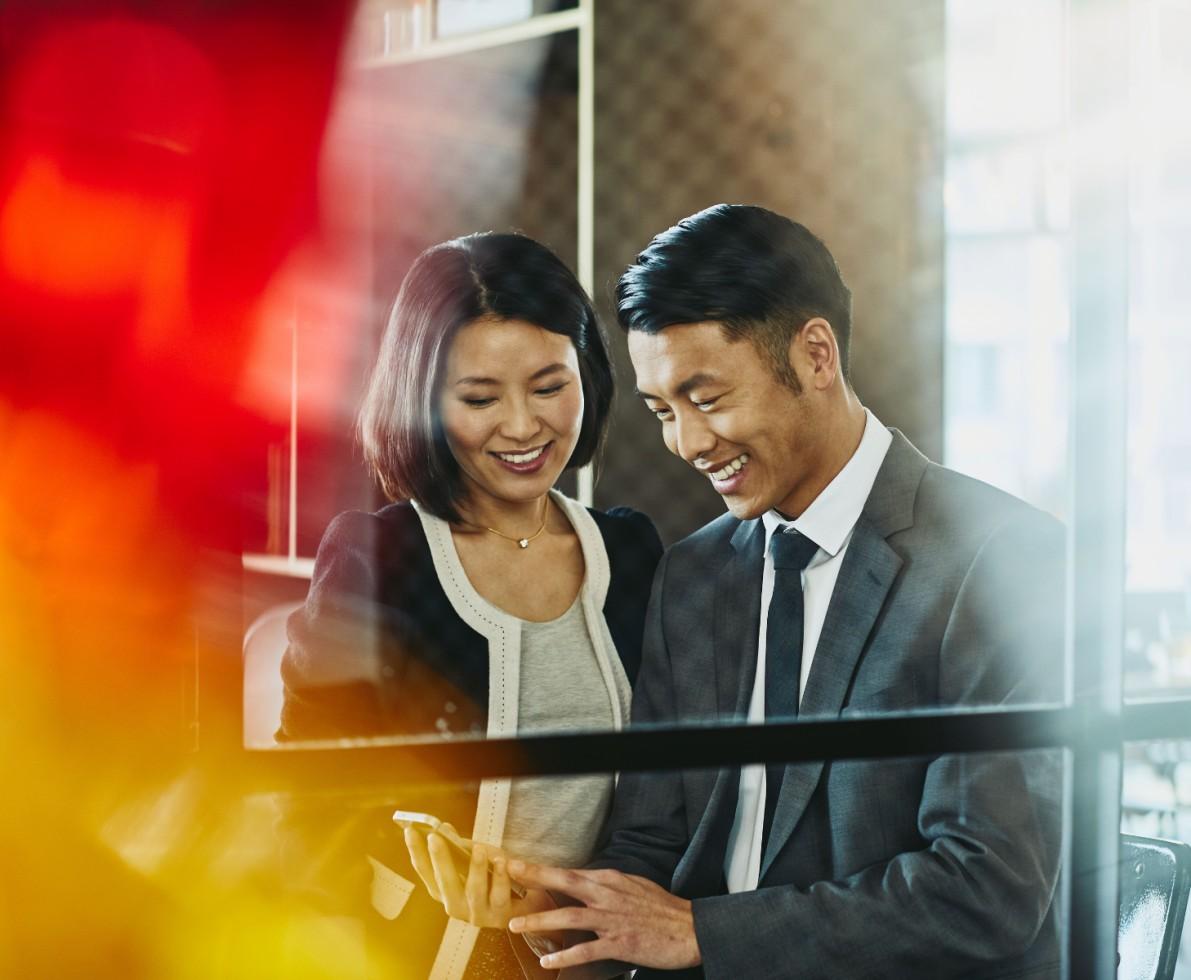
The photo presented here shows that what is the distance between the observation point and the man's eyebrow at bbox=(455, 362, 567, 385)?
2.92 ft

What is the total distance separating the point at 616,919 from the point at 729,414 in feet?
1.39

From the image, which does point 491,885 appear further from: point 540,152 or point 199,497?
point 540,152

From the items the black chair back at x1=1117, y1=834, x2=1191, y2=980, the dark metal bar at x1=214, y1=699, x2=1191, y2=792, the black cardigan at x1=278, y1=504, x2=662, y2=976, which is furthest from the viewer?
the black chair back at x1=1117, y1=834, x2=1191, y2=980

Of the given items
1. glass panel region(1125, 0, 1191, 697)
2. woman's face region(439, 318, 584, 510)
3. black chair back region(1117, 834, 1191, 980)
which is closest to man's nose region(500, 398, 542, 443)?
woman's face region(439, 318, 584, 510)

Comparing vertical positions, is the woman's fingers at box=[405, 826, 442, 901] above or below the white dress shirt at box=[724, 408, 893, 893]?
below

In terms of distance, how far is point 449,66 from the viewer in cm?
85

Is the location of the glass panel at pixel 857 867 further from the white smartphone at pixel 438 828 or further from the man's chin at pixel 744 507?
the man's chin at pixel 744 507

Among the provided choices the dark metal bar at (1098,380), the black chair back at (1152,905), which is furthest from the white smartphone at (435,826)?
the black chair back at (1152,905)

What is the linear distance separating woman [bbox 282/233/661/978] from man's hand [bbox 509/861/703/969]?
0.05m

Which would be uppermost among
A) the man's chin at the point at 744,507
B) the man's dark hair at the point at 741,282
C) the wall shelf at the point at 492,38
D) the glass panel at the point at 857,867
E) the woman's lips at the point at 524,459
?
the wall shelf at the point at 492,38

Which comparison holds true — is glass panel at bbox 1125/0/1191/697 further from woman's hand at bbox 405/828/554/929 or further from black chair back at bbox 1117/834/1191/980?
woman's hand at bbox 405/828/554/929

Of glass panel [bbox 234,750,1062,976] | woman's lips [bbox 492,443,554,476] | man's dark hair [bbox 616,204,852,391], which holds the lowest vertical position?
glass panel [bbox 234,750,1062,976]

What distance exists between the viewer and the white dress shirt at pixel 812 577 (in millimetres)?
930

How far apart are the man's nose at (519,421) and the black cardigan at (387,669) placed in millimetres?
111
